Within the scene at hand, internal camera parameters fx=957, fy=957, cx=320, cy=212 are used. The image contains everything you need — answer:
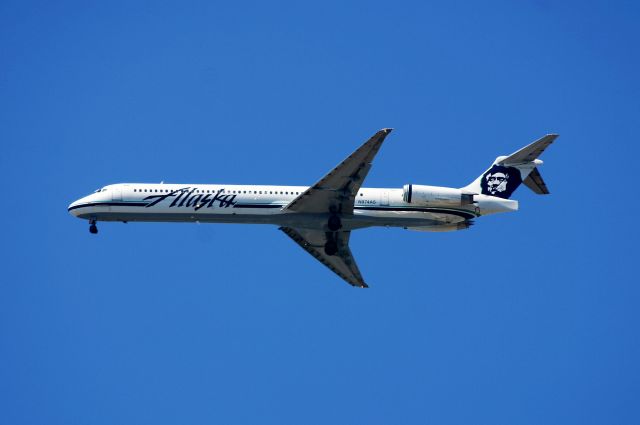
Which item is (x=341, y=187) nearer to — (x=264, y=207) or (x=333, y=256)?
(x=264, y=207)

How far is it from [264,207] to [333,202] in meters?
3.53

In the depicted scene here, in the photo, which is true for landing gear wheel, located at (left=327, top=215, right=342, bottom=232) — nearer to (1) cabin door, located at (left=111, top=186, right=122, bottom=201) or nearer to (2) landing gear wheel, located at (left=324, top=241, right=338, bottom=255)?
(2) landing gear wheel, located at (left=324, top=241, right=338, bottom=255)

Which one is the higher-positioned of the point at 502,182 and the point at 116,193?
the point at 502,182

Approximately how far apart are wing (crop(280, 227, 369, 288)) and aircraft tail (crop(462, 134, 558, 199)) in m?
7.80

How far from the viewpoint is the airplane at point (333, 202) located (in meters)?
46.8

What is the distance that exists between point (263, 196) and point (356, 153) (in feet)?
19.9

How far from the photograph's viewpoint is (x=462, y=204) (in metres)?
46.8

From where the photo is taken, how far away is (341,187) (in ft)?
153

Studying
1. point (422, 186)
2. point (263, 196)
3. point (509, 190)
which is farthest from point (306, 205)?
point (509, 190)

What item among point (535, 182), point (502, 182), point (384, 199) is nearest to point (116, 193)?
point (384, 199)

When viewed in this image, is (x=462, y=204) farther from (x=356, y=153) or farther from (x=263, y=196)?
(x=263, y=196)

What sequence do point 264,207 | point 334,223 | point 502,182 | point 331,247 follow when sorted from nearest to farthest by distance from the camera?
A: point 334,223
point 264,207
point 502,182
point 331,247

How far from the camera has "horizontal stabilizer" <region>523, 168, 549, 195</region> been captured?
4875 centimetres

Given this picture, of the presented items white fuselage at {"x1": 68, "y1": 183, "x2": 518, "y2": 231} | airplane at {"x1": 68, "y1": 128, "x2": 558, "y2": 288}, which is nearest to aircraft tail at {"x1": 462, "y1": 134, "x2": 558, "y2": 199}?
airplane at {"x1": 68, "y1": 128, "x2": 558, "y2": 288}
